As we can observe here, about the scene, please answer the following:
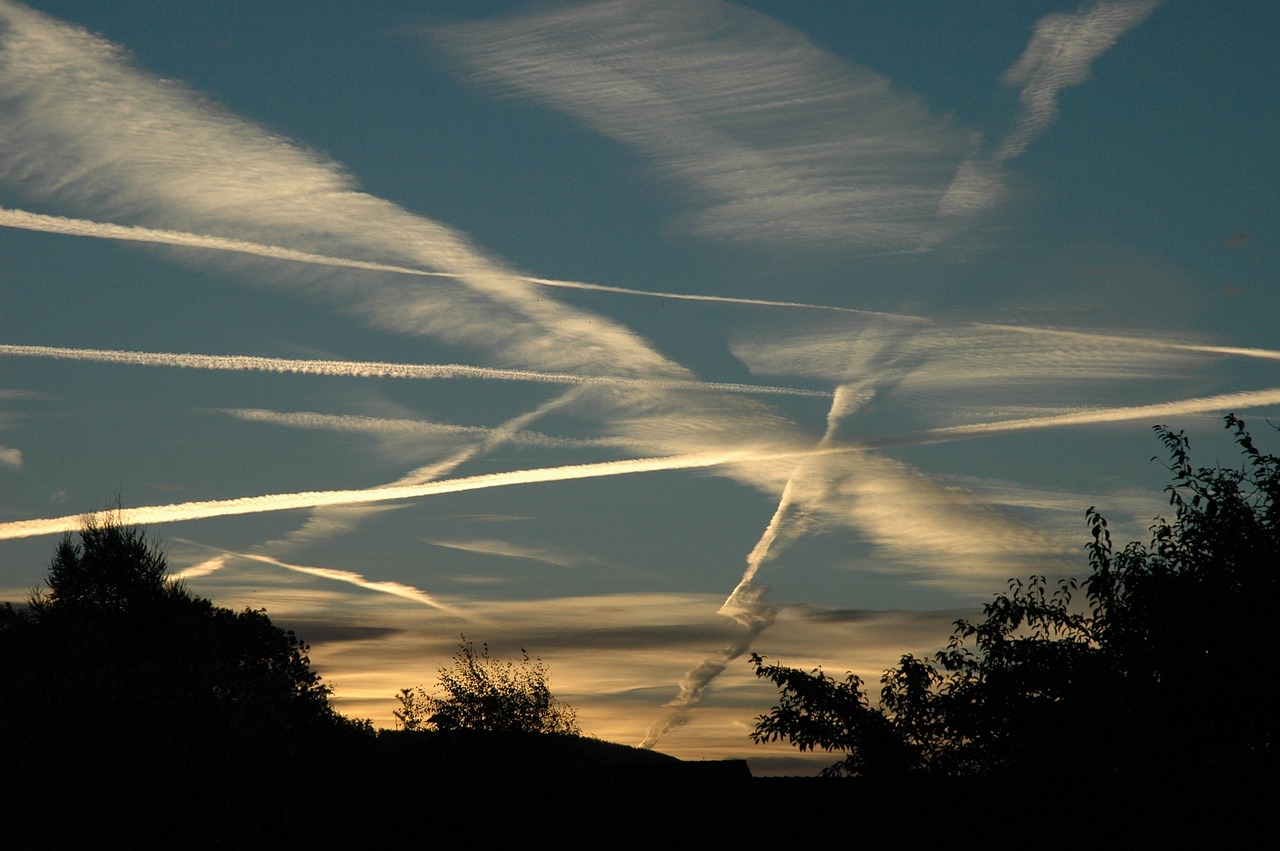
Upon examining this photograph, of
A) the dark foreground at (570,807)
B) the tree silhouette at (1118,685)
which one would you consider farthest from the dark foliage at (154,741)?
the tree silhouette at (1118,685)

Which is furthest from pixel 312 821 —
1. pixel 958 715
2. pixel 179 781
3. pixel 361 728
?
pixel 361 728

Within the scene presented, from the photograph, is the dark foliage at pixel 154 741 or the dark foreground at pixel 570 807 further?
the dark foliage at pixel 154 741

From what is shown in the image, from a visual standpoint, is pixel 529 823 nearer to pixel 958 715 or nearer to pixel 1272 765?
pixel 958 715

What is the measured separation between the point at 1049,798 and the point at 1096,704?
5.32ft

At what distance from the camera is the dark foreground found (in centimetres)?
1664

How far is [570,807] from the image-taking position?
84.4 ft

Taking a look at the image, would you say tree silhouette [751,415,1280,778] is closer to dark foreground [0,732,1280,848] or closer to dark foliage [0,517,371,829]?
dark foreground [0,732,1280,848]

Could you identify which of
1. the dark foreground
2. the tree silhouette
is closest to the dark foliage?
the dark foreground

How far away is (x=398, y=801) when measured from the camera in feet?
86.9

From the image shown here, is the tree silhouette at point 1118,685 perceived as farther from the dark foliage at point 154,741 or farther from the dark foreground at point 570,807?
the dark foliage at point 154,741

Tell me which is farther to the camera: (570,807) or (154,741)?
(570,807)

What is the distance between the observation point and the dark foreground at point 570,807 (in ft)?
54.6

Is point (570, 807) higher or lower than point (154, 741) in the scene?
lower

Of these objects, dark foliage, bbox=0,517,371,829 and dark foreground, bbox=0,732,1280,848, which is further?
dark foliage, bbox=0,517,371,829
